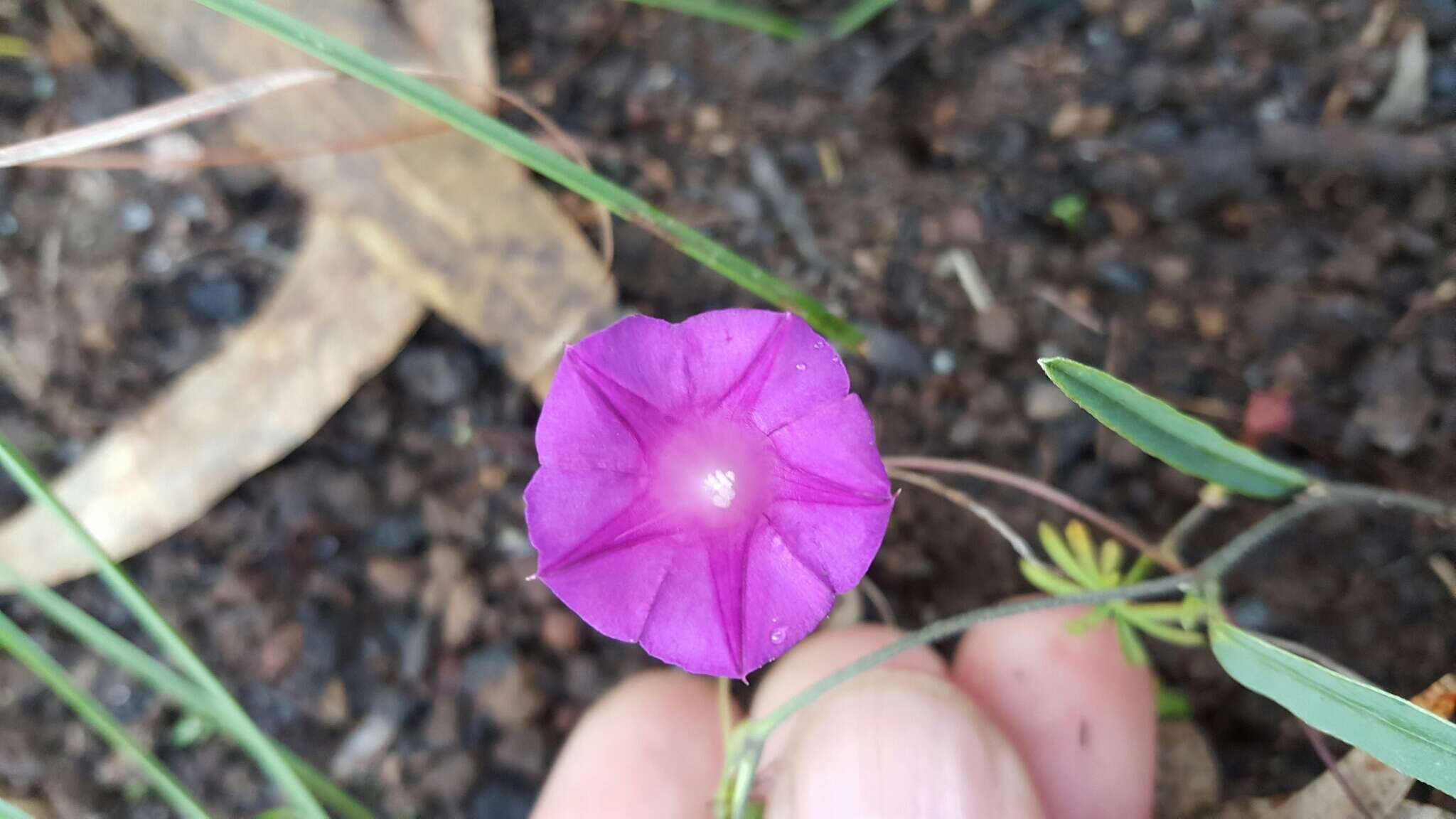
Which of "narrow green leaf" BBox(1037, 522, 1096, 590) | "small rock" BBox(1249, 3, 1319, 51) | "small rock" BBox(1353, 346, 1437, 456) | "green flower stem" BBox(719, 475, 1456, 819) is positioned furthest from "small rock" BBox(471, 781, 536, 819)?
"small rock" BBox(1249, 3, 1319, 51)

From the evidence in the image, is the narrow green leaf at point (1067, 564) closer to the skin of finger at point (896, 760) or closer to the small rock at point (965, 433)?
the skin of finger at point (896, 760)

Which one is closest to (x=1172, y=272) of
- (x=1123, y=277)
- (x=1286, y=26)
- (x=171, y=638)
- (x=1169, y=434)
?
(x=1123, y=277)

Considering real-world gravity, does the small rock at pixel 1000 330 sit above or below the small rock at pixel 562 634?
above

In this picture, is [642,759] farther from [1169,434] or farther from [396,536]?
[1169,434]

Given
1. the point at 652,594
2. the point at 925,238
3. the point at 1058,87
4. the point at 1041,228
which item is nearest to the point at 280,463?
the point at 652,594

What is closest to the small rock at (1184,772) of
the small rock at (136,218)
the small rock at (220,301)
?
the small rock at (220,301)
